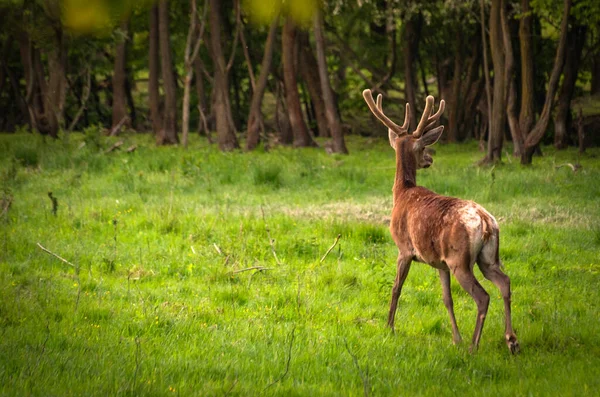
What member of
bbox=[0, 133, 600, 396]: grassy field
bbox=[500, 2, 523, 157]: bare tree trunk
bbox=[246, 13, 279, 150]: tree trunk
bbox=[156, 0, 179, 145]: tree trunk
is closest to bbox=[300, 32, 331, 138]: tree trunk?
bbox=[246, 13, 279, 150]: tree trunk

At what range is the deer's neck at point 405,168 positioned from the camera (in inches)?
318

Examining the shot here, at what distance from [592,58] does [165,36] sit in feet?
51.3

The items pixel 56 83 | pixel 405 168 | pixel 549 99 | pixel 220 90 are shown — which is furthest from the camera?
pixel 56 83

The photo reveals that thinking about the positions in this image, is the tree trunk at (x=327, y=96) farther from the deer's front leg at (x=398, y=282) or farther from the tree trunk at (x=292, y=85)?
the deer's front leg at (x=398, y=282)

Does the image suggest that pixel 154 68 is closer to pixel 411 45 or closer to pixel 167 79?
pixel 167 79

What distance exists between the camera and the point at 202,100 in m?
34.5

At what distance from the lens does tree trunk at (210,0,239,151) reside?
2570 centimetres

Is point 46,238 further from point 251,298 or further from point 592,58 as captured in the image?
point 592,58

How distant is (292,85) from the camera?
27.0m

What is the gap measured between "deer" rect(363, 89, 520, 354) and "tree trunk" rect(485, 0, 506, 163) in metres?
13.3

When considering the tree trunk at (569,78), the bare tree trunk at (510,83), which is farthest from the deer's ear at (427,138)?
the tree trunk at (569,78)

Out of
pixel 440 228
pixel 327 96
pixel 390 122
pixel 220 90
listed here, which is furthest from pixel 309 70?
pixel 440 228

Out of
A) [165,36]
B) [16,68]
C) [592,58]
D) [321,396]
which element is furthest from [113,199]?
[16,68]

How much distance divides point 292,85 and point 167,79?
152 inches
